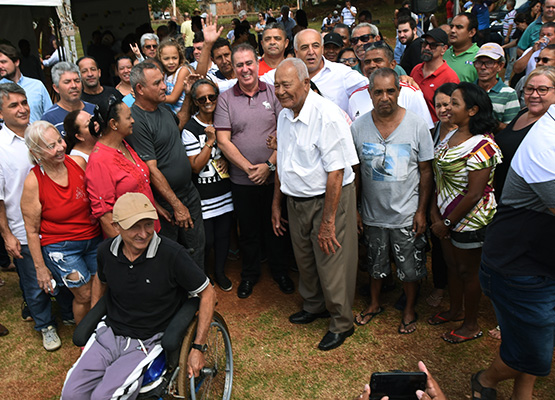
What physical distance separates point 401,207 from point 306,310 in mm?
1296

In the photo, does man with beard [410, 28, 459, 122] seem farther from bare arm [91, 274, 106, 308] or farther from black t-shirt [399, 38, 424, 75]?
bare arm [91, 274, 106, 308]

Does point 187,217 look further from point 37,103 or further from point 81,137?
point 37,103

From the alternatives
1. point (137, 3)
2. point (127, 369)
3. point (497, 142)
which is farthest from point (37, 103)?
point (137, 3)

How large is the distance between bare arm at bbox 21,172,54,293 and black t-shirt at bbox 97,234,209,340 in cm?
86

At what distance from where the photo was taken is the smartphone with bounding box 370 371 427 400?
83.0 inches

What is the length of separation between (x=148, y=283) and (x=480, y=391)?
2331 mm

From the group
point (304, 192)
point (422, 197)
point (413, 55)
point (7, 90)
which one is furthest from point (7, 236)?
point (413, 55)

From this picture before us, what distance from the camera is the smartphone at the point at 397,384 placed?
2107 millimetres

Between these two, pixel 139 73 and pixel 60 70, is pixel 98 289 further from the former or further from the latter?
pixel 60 70

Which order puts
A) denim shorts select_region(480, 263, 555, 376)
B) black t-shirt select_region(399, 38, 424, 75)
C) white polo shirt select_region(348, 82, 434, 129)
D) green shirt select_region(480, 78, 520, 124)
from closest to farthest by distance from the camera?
1. denim shorts select_region(480, 263, 555, 376)
2. green shirt select_region(480, 78, 520, 124)
3. white polo shirt select_region(348, 82, 434, 129)
4. black t-shirt select_region(399, 38, 424, 75)

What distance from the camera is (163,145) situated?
4035 millimetres

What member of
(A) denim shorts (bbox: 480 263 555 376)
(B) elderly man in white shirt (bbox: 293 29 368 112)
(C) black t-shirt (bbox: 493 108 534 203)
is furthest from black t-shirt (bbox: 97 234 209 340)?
(B) elderly man in white shirt (bbox: 293 29 368 112)

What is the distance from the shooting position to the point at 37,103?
17.5ft

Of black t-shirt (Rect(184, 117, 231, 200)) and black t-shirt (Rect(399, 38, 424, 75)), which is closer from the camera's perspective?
black t-shirt (Rect(184, 117, 231, 200))
